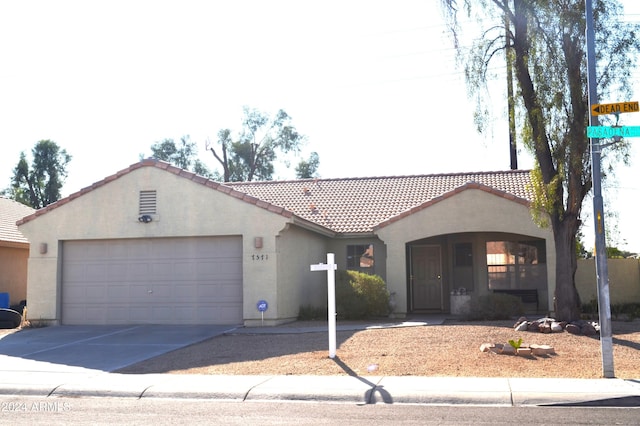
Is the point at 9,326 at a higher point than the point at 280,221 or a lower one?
lower

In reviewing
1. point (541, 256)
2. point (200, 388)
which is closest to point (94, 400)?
point (200, 388)

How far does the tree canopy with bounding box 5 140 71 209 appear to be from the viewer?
4816cm

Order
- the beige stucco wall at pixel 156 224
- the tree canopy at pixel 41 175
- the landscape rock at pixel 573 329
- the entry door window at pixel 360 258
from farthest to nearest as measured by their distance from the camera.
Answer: the tree canopy at pixel 41 175
the entry door window at pixel 360 258
the beige stucco wall at pixel 156 224
the landscape rock at pixel 573 329

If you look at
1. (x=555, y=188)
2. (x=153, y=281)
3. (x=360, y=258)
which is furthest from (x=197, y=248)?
(x=555, y=188)

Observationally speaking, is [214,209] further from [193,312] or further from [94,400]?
[94,400]

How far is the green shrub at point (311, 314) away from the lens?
19.5 m

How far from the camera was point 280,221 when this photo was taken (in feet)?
59.2

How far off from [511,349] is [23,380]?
27.4 feet

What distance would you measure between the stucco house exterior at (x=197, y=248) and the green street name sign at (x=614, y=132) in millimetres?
8910

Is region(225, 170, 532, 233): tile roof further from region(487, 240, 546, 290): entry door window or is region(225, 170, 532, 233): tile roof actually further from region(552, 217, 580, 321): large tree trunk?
region(552, 217, 580, 321): large tree trunk

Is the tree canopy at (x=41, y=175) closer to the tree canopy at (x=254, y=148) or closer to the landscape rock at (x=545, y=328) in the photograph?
the tree canopy at (x=254, y=148)

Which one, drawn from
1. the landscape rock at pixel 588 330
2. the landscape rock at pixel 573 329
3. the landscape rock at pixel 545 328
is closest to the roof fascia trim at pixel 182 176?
the landscape rock at pixel 545 328

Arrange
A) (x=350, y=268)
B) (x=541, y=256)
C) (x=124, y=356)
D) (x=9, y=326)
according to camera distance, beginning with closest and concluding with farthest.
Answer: (x=124, y=356) → (x=9, y=326) → (x=541, y=256) → (x=350, y=268)

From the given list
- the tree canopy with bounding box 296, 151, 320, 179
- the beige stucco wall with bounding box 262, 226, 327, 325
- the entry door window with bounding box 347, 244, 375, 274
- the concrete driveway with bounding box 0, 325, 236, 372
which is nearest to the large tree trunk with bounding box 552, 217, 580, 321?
the beige stucco wall with bounding box 262, 226, 327, 325
